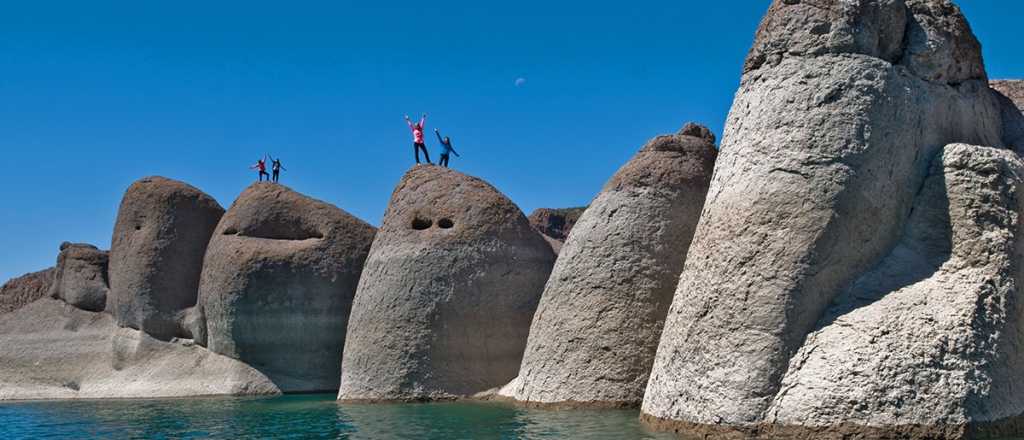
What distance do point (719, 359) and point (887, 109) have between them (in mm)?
2828

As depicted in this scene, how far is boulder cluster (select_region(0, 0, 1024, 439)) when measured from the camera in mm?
8422

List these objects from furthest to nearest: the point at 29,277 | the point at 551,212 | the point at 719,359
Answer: the point at 551,212 → the point at 29,277 → the point at 719,359

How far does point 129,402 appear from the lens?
1950cm

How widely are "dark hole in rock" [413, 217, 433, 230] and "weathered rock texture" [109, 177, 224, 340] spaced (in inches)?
287

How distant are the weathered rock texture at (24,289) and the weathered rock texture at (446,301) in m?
13.9

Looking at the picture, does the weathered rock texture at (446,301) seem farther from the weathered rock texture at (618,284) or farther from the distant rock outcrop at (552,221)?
the distant rock outcrop at (552,221)

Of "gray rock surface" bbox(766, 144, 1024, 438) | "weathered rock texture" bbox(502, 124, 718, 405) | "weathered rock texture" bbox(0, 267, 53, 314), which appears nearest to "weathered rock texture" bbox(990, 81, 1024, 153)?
"gray rock surface" bbox(766, 144, 1024, 438)

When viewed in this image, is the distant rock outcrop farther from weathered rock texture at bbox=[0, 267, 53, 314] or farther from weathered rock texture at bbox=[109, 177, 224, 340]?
weathered rock texture at bbox=[0, 267, 53, 314]

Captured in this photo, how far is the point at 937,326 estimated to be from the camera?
8.38 meters

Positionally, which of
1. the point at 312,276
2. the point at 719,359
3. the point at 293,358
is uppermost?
the point at 312,276

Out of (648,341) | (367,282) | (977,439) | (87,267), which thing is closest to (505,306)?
(367,282)

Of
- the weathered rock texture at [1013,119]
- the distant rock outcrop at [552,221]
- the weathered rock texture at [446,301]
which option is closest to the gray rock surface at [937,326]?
the weathered rock texture at [1013,119]

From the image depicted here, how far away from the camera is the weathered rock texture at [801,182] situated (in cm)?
897

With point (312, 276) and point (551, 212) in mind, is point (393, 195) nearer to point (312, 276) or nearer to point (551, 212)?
point (312, 276)
